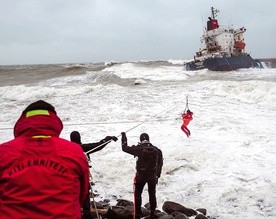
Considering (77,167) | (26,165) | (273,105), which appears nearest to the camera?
(26,165)

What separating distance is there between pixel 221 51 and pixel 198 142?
3466 cm

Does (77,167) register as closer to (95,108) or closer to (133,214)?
(133,214)

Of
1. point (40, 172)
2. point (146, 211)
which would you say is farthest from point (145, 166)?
point (40, 172)

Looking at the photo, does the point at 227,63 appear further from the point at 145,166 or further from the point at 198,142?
the point at 145,166

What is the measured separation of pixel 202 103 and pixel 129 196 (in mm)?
10128

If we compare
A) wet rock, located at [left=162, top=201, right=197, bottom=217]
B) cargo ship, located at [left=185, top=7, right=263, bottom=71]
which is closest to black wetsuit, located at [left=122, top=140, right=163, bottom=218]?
wet rock, located at [left=162, top=201, right=197, bottom=217]

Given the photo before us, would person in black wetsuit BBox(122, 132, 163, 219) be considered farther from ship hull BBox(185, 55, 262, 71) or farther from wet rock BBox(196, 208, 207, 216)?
ship hull BBox(185, 55, 262, 71)

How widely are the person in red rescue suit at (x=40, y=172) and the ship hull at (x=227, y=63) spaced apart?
38.0m

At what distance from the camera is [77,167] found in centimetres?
214

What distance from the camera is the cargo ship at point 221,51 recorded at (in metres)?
38.9

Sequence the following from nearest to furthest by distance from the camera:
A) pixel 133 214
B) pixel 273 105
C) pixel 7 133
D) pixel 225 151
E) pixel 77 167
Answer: pixel 77 167, pixel 133 214, pixel 225 151, pixel 7 133, pixel 273 105

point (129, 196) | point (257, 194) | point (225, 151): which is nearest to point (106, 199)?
point (129, 196)

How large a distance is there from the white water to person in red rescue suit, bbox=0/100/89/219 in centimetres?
443

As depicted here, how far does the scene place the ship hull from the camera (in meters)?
38.5
